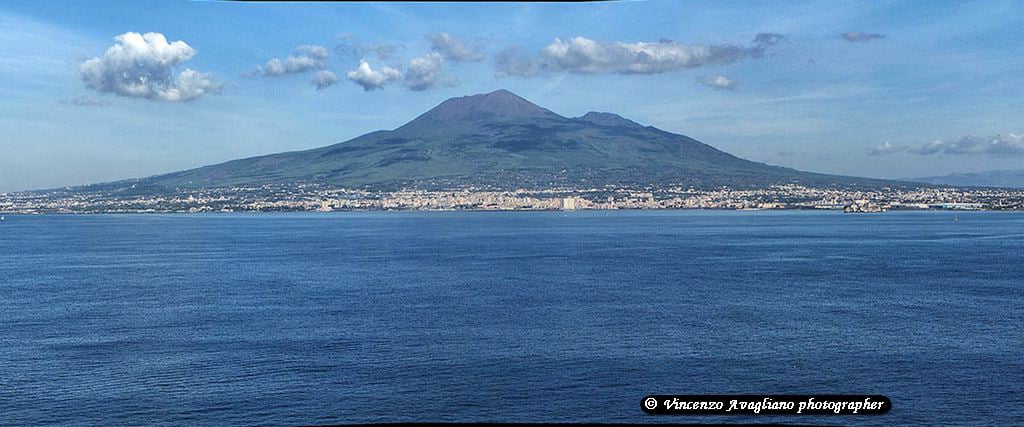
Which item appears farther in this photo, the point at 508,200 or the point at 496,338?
the point at 508,200

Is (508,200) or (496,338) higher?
(496,338)

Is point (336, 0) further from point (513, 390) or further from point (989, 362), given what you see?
point (989, 362)

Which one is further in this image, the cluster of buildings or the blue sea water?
the cluster of buildings

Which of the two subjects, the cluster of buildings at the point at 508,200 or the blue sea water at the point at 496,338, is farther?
the cluster of buildings at the point at 508,200

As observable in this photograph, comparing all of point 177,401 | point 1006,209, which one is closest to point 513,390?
point 177,401
